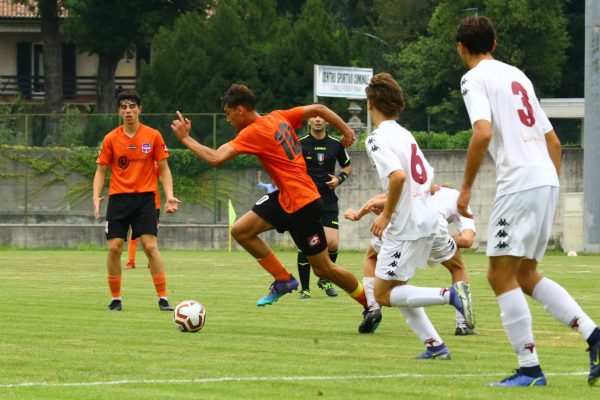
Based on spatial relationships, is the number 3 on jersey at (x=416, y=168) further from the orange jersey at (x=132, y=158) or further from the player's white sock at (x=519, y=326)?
the orange jersey at (x=132, y=158)

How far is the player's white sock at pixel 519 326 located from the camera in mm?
8062

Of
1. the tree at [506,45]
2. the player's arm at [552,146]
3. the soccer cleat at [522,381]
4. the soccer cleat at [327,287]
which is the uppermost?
the tree at [506,45]

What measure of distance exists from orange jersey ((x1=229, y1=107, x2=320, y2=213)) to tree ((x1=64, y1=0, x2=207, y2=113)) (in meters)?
37.1

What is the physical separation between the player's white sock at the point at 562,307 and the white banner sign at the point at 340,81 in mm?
27245

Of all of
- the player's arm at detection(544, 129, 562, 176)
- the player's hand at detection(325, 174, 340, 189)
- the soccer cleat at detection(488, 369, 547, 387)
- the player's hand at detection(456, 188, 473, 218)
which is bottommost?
the soccer cleat at detection(488, 369, 547, 387)

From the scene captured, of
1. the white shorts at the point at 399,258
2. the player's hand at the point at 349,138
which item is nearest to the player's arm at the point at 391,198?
the white shorts at the point at 399,258

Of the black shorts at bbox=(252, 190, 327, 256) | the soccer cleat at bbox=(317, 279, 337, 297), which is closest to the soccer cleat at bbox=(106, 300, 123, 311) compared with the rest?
the black shorts at bbox=(252, 190, 327, 256)

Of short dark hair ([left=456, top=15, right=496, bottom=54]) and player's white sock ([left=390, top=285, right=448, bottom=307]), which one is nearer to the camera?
short dark hair ([left=456, top=15, right=496, bottom=54])

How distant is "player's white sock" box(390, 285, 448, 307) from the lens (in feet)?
31.2

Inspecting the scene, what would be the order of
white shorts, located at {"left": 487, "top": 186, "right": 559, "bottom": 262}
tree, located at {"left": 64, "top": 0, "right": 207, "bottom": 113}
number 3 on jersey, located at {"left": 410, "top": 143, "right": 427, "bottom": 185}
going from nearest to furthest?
white shorts, located at {"left": 487, "top": 186, "right": 559, "bottom": 262}, number 3 on jersey, located at {"left": 410, "top": 143, "right": 427, "bottom": 185}, tree, located at {"left": 64, "top": 0, "right": 207, "bottom": 113}

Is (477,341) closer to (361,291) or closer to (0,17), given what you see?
(361,291)

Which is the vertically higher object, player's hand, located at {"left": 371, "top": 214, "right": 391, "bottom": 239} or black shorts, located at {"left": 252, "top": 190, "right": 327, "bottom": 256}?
player's hand, located at {"left": 371, "top": 214, "right": 391, "bottom": 239}

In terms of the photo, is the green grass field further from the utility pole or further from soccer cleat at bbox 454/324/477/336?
the utility pole

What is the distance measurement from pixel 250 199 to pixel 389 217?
24706mm
